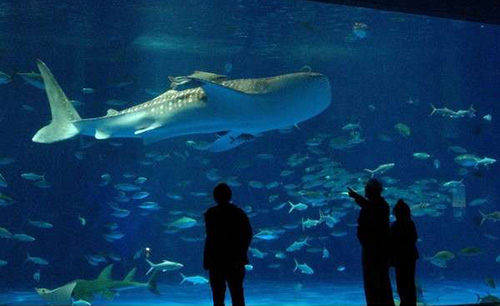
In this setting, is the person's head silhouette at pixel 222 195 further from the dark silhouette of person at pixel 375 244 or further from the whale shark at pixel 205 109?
the whale shark at pixel 205 109

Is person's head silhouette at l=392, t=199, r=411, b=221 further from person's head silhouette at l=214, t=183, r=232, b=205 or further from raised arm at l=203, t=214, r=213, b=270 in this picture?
raised arm at l=203, t=214, r=213, b=270

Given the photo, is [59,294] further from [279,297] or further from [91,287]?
[279,297]

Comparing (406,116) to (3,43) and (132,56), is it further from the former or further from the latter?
(3,43)

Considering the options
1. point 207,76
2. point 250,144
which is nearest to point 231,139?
point 207,76

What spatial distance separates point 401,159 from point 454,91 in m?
4.28

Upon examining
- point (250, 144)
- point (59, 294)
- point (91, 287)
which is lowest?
point (59, 294)

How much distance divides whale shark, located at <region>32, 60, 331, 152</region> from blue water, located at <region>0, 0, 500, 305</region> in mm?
5472

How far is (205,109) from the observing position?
5.31 metres

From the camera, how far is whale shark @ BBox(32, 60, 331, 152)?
5086 millimetres

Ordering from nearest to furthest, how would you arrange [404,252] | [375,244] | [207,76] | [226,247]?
[226,247] < [375,244] < [404,252] < [207,76]

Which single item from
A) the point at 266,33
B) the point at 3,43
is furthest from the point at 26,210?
the point at 266,33

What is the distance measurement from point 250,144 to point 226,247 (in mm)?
18649

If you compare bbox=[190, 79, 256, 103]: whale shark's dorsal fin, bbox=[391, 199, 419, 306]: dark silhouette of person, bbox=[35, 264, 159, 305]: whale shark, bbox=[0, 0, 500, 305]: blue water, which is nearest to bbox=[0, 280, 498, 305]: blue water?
bbox=[0, 0, 500, 305]: blue water

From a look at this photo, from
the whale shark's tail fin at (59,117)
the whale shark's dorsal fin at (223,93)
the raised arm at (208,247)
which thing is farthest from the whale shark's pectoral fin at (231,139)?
the raised arm at (208,247)
